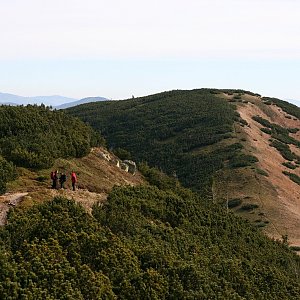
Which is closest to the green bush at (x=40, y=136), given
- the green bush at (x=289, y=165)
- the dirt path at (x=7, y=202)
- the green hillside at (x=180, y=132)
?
the dirt path at (x=7, y=202)

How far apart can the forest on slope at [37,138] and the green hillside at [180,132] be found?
25.0 metres

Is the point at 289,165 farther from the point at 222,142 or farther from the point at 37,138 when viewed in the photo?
the point at 37,138

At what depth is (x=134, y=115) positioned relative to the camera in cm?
9469

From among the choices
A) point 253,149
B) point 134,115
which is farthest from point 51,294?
point 134,115

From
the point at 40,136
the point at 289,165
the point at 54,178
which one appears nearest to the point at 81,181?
the point at 54,178

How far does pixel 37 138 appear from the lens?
2645 cm

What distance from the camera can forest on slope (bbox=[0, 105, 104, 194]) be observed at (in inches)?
940

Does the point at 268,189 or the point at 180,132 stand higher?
the point at 180,132

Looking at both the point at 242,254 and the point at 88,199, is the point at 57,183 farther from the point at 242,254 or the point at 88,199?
the point at 242,254

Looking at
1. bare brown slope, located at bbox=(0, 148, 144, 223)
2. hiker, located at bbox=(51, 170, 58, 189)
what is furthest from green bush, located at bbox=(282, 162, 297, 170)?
hiker, located at bbox=(51, 170, 58, 189)

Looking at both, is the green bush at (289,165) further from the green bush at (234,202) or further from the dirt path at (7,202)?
the dirt path at (7,202)

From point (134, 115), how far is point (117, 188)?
7086 centimetres

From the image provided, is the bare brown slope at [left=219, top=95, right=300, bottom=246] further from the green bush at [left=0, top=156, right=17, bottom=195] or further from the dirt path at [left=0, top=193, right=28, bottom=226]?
the dirt path at [left=0, top=193, right=28, bottom=226]

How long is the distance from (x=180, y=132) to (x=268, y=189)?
30174 millimetres
